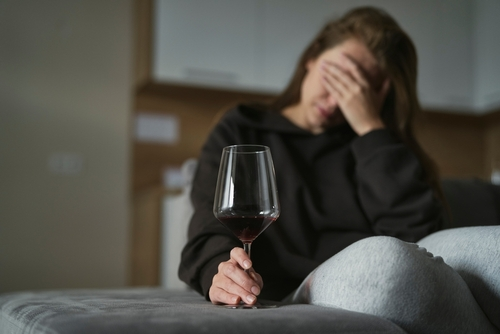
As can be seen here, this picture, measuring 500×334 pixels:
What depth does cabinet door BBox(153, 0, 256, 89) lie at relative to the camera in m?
2.97

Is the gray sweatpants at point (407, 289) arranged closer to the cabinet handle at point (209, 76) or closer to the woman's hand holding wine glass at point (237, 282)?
the woman's hand holding wine glass at point (237, 282)

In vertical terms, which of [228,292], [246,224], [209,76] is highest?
[209,76]

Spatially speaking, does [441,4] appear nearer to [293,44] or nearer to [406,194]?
[293,44]

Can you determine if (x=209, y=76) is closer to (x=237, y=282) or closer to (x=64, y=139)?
(x=64, y=139)

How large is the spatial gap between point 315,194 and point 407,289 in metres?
0.60

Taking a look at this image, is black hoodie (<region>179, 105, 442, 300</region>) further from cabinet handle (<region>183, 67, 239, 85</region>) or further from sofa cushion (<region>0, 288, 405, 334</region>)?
cabinet handle (<region>183, 67, 239, 85</region>)

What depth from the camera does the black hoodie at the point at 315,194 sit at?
1.14 meters

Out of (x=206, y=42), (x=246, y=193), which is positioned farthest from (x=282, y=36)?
(x=246, y=193)

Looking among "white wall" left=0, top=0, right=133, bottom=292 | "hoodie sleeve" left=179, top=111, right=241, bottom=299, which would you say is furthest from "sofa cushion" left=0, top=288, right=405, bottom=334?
"white wall" left=0, top=0, right=133, bottom=292

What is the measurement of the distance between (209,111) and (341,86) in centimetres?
204

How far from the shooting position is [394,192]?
49.2 inches

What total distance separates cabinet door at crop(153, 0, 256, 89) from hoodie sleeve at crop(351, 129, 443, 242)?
72.7 inches

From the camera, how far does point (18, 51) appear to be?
2.97 metres

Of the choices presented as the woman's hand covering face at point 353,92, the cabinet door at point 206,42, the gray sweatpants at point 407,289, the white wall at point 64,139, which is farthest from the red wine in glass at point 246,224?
the white wall at point 64,139
